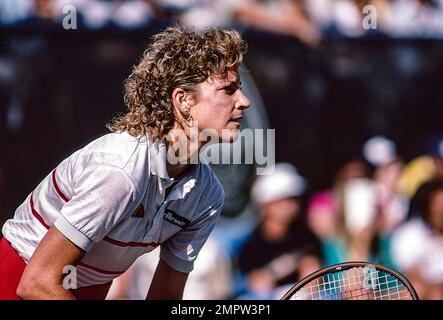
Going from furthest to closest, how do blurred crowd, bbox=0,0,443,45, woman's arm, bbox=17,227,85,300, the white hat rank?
the white hat, blurred crowd, bbox=0,0,443,45, woman's arm, bbox=17,227,85,300

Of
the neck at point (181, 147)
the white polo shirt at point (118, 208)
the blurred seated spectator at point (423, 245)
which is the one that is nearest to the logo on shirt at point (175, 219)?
the white polo shirt at point (118, 208)

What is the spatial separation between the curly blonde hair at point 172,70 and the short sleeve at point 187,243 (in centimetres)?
38

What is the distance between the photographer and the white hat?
5.23 m

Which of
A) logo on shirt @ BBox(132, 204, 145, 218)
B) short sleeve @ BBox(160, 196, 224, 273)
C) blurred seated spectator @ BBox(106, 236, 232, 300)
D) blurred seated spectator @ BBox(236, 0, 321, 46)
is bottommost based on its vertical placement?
blurred seated spectator @ BBox(106, 236, 232, 300)

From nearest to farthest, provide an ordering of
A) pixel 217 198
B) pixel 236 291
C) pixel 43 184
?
pixel 43 184 < pixel 217 198 < pixel 236 291

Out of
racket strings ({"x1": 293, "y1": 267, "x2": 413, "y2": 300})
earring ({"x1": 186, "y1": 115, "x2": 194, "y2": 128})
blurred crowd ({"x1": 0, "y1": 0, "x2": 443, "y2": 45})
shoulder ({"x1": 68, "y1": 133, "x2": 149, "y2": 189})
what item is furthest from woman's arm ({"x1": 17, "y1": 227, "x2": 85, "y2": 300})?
blurred crowd ({"x1": 0, "y1": 0, "x2": 443, "y2": 45})

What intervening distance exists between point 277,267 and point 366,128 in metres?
0.95

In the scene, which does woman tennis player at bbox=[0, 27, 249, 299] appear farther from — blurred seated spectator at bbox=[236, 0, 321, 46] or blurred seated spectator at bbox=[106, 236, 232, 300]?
blurred seated spectator at bbox=[236, 0, 321, 46]

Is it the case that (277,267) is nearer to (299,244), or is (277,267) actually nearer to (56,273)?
(299,244)

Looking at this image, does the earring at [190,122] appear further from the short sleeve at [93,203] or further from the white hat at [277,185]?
the white hat at [277,185]

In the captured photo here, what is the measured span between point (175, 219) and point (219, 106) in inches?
14.8

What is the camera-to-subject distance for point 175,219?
287 centimetres

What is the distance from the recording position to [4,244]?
2834mm

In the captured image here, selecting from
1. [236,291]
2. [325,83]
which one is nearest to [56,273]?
[236,291]
